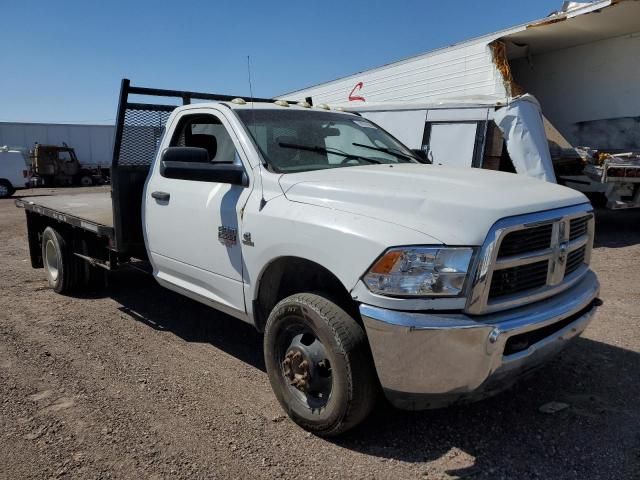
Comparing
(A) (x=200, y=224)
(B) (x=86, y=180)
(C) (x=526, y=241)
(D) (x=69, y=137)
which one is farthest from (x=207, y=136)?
(D) (x=69, y=137)

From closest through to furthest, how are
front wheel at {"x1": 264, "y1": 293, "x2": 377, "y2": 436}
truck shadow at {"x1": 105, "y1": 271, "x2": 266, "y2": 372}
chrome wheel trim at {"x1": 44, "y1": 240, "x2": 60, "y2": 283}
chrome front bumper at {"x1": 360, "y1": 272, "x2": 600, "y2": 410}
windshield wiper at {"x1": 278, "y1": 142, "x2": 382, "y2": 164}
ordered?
chrome front bumper at {"x1": 360, "y1": 272, "x2": 600, "y2": 410}
front wheel at {"x1": 264, "y1": 293, "x2": 377, "y2": 436}
windshield wiper at {"x1": 278, "y1": 142, "x2": 382, "y2": 164}
truck shadow at {"x1": 105, "y1": 271, "x2": 266, "y2": 372}
chrome wheel trim at {"x1": 44, "y1": 240, "x2": 60, "y2": 283}

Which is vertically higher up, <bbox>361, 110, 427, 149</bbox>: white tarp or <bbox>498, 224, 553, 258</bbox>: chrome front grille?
<bbox>361, 110, 427, 149</bbox>: white tarp

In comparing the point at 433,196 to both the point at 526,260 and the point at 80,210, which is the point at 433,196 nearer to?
the point at 526,260

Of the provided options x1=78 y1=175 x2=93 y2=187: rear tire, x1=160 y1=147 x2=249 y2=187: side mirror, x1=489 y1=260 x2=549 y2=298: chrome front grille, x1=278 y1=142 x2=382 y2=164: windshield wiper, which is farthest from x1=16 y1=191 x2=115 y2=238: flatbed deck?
x1=78 y1=175 x2=93 y2=187: rear tire

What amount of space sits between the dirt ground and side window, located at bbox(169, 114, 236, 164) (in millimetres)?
1626

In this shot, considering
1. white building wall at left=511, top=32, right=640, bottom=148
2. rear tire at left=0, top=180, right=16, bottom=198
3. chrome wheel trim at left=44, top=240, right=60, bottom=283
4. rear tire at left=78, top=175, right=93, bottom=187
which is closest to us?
chrome wheel trim at left=44, top=240, right=60, bottom=283

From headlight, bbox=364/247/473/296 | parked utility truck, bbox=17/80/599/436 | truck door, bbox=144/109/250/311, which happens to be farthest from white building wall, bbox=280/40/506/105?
headlight, bbox=364/247/473/296

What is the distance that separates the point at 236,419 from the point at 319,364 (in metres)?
0.72

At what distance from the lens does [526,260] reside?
2850mm

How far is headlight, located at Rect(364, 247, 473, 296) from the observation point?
8.70ft

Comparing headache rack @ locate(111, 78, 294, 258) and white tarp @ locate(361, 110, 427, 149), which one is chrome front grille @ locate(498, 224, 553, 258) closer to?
headache rack @ locate(111, 78, 294, 258)

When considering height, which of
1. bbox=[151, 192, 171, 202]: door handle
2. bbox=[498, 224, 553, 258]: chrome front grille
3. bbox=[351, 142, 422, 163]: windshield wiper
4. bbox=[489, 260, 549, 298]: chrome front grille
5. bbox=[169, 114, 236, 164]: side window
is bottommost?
bbox=[489, 260, 549, 298]: chrome front grille

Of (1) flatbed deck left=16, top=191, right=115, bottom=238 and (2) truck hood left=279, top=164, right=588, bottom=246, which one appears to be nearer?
(2) truck hood left=279, top=164, right=588, bottom=246

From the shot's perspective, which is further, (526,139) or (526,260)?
(526,139)
